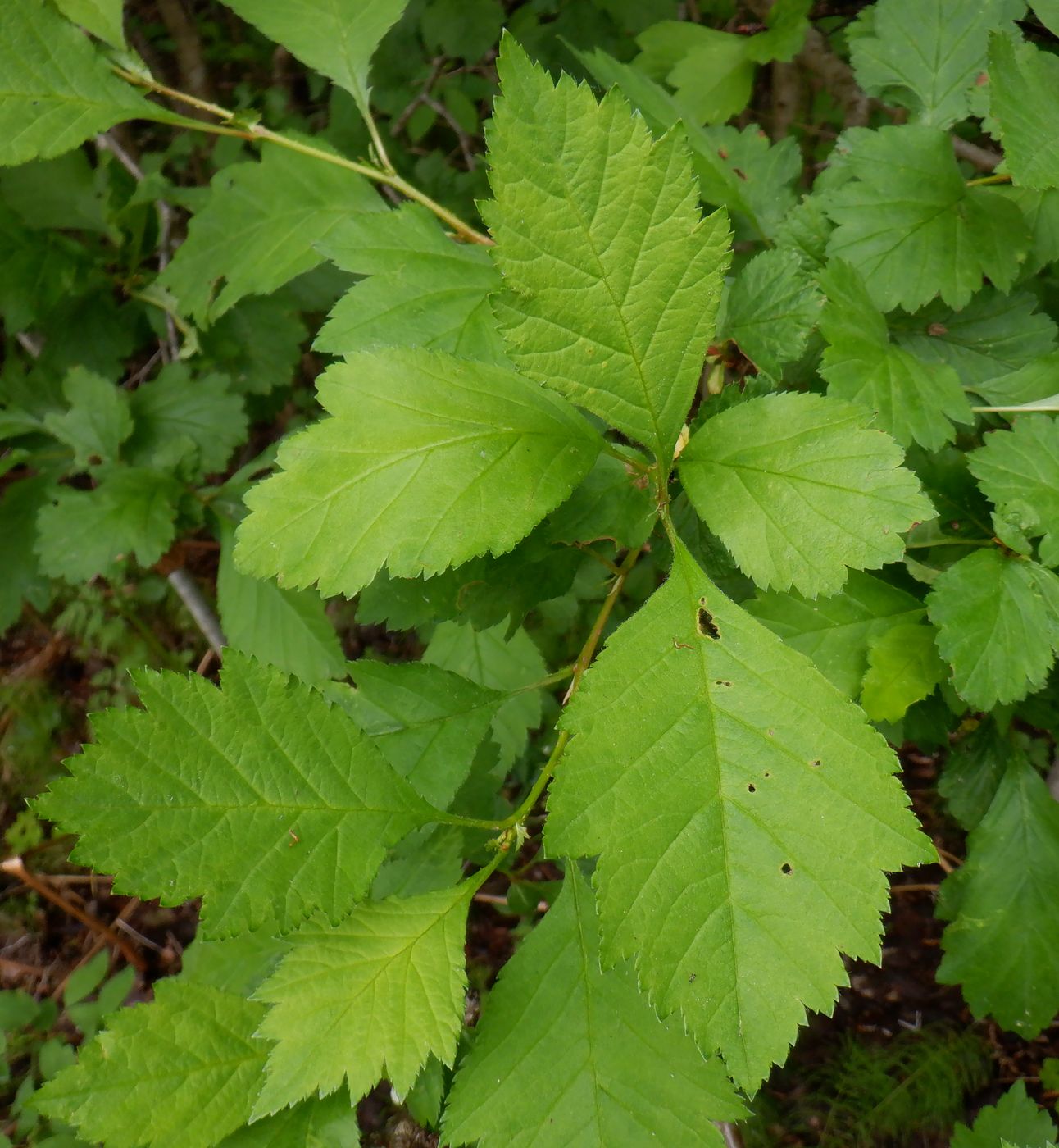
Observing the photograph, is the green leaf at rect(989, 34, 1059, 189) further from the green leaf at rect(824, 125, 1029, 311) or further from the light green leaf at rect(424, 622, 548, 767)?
the light green leaf at rect(424, 622, 548, 767)

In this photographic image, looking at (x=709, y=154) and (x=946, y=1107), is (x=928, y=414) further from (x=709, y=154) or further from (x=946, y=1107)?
(x=946, y=1107)

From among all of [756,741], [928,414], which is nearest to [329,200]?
[928,414]

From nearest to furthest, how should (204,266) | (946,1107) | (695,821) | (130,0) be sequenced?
(695,821), (204,266), (946,1107), (130,0)

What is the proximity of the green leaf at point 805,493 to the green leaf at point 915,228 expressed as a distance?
1.99 ft

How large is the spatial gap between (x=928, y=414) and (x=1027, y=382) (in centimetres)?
26

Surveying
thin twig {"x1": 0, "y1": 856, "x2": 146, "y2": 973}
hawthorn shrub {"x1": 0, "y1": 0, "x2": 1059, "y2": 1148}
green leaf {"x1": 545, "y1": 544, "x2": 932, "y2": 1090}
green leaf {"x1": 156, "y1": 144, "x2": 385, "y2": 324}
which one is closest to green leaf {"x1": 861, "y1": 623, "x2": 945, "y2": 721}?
hawthorn shrub {"x1": 0, "y1": 0, "x2": 1059, "y2": 1148}

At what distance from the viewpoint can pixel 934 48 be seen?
1.49 meters

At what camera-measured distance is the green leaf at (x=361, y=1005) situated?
93 centimetres

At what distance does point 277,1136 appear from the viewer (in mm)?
1100

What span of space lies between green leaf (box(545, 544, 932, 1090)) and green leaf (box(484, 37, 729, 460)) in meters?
0.27

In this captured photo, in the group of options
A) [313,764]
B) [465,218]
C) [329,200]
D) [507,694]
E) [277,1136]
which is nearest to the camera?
[313,764]

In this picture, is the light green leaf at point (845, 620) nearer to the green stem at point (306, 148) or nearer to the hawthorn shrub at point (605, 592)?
the hawthorn shrub at point (605, 592)

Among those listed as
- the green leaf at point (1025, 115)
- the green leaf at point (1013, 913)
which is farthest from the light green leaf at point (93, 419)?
the green leaf at point (1013, 913)

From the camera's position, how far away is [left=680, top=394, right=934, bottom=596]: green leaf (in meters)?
0.83
